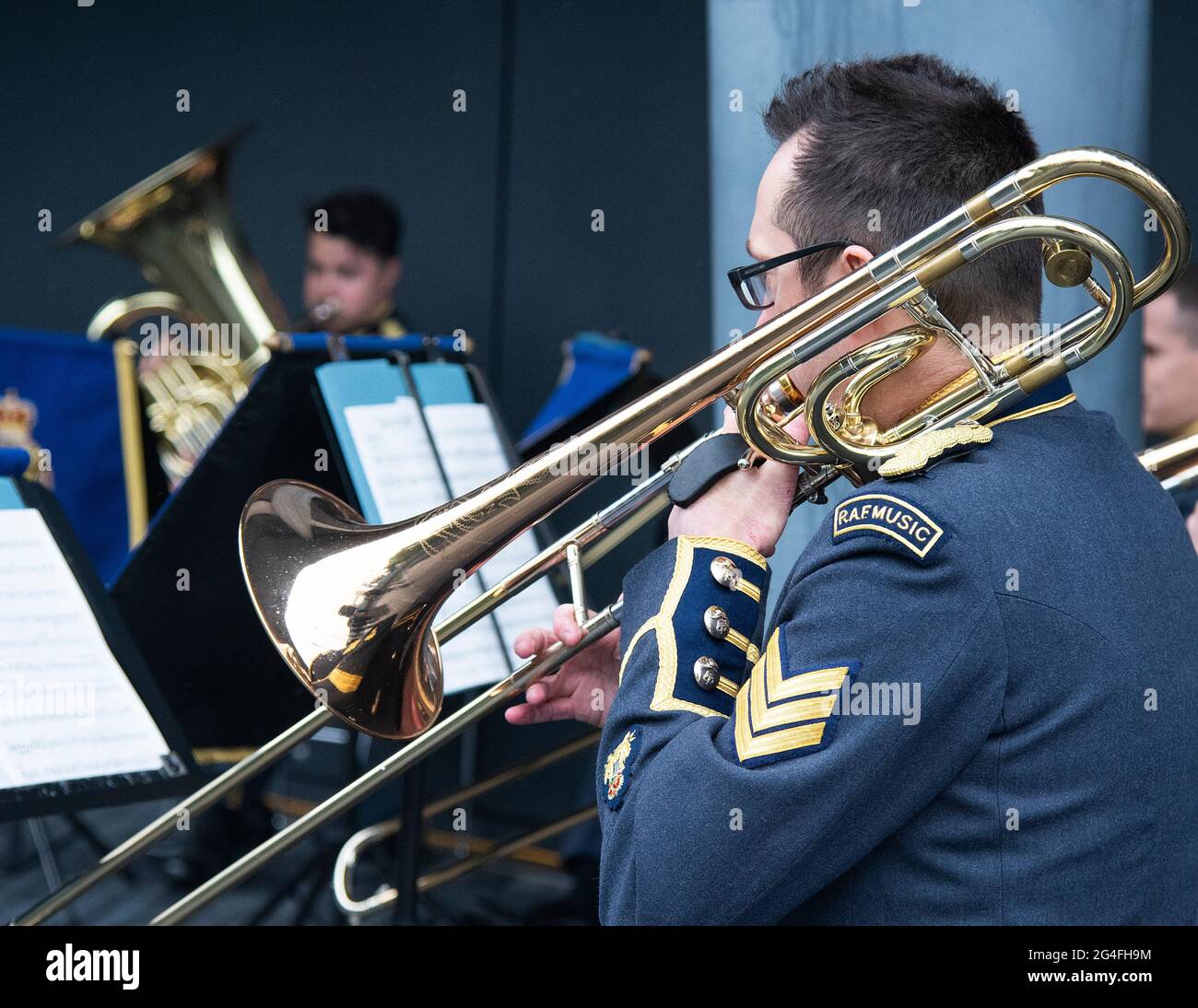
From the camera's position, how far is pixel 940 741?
1.18 meters

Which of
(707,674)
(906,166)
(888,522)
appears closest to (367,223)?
(906,166)

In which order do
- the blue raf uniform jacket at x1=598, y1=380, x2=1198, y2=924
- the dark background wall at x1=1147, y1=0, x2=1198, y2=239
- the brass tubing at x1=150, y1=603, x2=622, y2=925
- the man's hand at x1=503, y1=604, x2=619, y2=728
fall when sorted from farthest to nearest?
the dark background wall at x1=1147, y1=0, x2=1198, y2=239 → the man's hand at x1=503, y1=604, x2=619, y2=728 → the brass tubing at x1=150, y1=603, x2=622, y2=925 → the blue raf uniform jacket at x1=598, y1=380, x2=1198, y2=924

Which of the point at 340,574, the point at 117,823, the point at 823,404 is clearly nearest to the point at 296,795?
the point at 117,823

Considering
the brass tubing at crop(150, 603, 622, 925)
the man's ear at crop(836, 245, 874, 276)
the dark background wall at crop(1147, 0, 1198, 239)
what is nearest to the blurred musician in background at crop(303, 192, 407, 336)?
the dark background wall at crop(1147, 0, 1198, 239)

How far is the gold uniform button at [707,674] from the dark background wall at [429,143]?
321cm

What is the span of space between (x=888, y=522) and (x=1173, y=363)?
2031 millimetres

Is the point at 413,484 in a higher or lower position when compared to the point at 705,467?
lower

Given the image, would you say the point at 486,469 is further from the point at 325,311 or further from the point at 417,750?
the point at 325,311

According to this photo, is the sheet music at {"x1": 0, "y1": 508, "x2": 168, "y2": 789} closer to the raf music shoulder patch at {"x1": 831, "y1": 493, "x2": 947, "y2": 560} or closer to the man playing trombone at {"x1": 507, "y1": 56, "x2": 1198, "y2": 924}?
the man playing trombone at {"x1": 507, "y1": 56, "x2": 1198, "y2": 924}

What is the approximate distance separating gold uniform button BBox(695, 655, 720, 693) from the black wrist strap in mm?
213

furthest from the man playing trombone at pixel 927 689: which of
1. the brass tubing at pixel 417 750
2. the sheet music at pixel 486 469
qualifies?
the sheet music at pixel 486 469

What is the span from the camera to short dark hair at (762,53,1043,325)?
1.39 m

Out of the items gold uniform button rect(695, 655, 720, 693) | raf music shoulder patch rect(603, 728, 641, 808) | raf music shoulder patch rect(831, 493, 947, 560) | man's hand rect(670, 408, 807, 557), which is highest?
raf music shoulder patch rect(831, 493, 947, 560)

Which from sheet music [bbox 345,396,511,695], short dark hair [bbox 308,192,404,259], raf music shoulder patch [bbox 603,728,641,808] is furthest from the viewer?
short dark hair [bbox 308,192,404,259]
